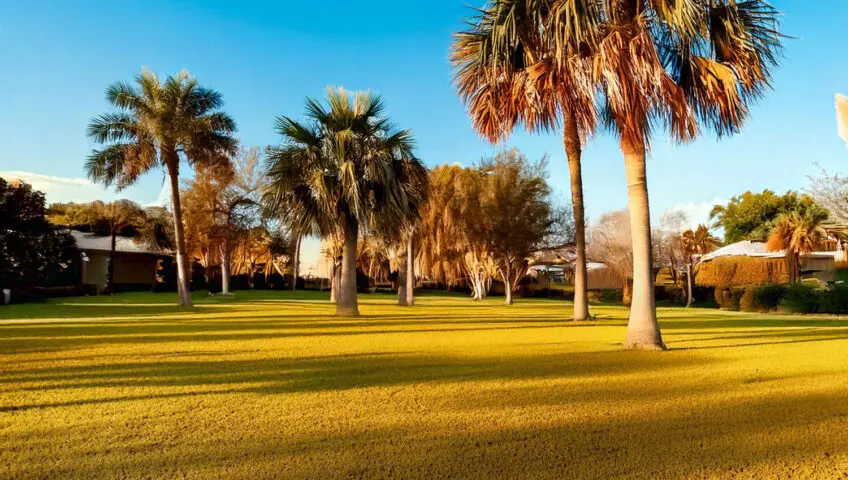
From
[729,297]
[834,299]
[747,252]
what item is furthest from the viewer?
[747,252]

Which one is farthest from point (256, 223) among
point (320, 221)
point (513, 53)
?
point (513, 53)

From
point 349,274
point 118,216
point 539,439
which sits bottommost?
point 539,439

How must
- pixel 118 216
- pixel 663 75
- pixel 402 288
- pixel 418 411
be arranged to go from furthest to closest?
pixel 118 216 → pixel 402 288 → pixel 663 75 → pixel 418 411

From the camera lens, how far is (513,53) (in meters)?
13.5

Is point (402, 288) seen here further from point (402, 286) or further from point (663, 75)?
point (663, 75)

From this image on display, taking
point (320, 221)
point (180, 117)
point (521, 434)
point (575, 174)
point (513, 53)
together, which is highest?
point (180, 117)

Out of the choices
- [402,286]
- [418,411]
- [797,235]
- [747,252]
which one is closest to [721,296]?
[747,252]

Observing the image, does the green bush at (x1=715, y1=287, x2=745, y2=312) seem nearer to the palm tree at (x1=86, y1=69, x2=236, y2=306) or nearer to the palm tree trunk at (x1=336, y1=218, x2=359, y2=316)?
Answer: the palm tree trunk at (x1=336, y1=218, x2=359, y2=316)

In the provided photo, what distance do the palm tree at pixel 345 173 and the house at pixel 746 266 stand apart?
23918 millimetres

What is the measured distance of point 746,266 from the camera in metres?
37.7

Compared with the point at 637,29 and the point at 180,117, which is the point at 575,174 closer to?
the point at 637,29

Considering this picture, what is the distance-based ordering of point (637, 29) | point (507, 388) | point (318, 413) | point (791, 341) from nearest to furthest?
point (318, 413)
point (507, 388)
point (637, 29)
point (791, 341)

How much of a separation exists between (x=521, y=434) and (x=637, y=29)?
7903mm

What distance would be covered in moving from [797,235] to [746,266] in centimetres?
969
